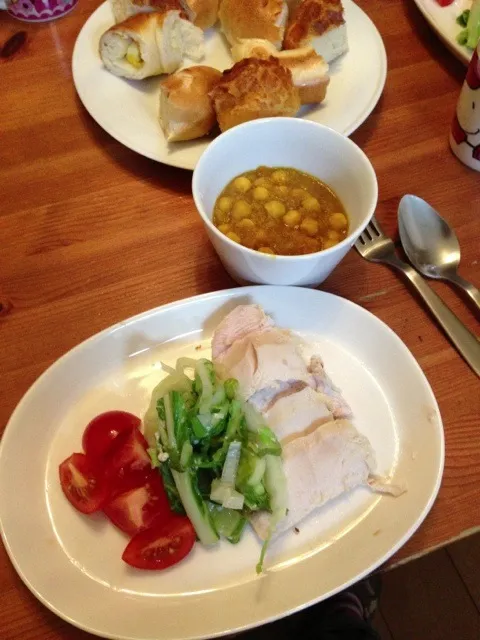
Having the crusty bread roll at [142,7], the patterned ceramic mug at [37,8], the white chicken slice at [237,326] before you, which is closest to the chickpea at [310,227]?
the white chicken slice at [237,326]

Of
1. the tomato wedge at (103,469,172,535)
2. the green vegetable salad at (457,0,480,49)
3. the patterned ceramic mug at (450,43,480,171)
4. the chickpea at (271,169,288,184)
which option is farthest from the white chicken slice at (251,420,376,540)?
the green vegetable salad at (457,0,480,49)

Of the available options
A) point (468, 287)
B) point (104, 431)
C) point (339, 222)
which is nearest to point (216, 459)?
point (104, 431)

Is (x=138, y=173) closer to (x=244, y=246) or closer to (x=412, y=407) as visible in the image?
(x=244, y=246)

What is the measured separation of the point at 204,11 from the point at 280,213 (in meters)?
0.74

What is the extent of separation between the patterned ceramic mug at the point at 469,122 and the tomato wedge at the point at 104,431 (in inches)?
40.5

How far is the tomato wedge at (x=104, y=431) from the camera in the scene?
99 centimetres

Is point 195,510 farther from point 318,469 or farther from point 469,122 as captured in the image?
point 469,122

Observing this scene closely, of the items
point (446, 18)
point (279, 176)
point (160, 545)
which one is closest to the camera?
point (160, 545)

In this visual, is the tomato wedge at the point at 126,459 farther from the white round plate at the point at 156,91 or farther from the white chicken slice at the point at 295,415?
the white round plate at the point at 156,91

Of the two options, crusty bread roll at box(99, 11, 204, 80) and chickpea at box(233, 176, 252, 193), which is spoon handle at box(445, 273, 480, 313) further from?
crusty bread roll at box(99, 11, 204, 80)

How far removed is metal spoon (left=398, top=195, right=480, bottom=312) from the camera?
127 cm

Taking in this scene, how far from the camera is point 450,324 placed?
1197 millimetres

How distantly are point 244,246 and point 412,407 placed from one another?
0.44m

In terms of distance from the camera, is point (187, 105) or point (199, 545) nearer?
point (199, 545)
